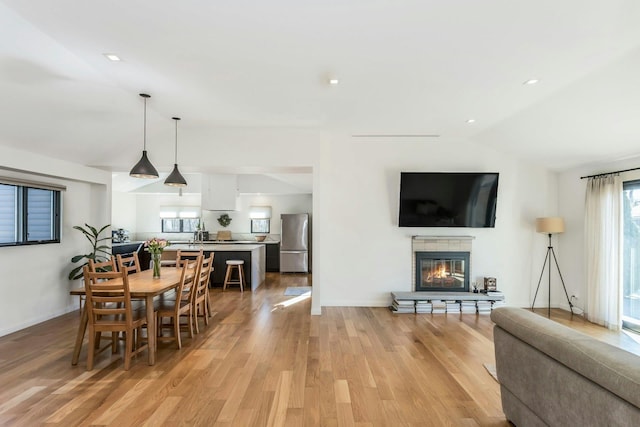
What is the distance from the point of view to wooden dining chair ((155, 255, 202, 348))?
3.60 meters

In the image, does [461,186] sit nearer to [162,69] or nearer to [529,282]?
[529,282]

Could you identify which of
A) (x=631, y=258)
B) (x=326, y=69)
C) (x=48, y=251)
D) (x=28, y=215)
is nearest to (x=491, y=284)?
(x=631, y=258)

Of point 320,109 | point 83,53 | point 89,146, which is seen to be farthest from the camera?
point 89,146

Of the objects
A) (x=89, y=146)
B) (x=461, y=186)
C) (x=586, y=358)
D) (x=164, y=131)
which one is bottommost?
(x=586, y=358)

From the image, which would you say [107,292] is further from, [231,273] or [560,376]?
[231,273]

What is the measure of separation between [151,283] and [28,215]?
240 centimetres

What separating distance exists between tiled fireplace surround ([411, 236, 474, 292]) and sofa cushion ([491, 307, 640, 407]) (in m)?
3.27

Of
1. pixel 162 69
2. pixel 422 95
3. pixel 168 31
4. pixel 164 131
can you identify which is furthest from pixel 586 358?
pixel 164 131

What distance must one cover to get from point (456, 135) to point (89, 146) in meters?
5.58

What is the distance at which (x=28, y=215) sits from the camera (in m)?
4.41

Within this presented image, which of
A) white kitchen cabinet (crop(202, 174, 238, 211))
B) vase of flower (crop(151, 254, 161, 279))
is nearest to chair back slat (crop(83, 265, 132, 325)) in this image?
vase of flower (crop(151, 254, 161, 279))

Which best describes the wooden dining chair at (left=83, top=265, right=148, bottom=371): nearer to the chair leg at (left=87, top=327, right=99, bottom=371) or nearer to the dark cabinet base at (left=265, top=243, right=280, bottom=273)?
the chair leg at (left=87, top=327, right=99, bottom=371)

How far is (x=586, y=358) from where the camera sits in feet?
5.17

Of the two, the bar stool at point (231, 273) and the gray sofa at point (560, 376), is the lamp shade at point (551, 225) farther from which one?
the bar stool at point (231, 273)
